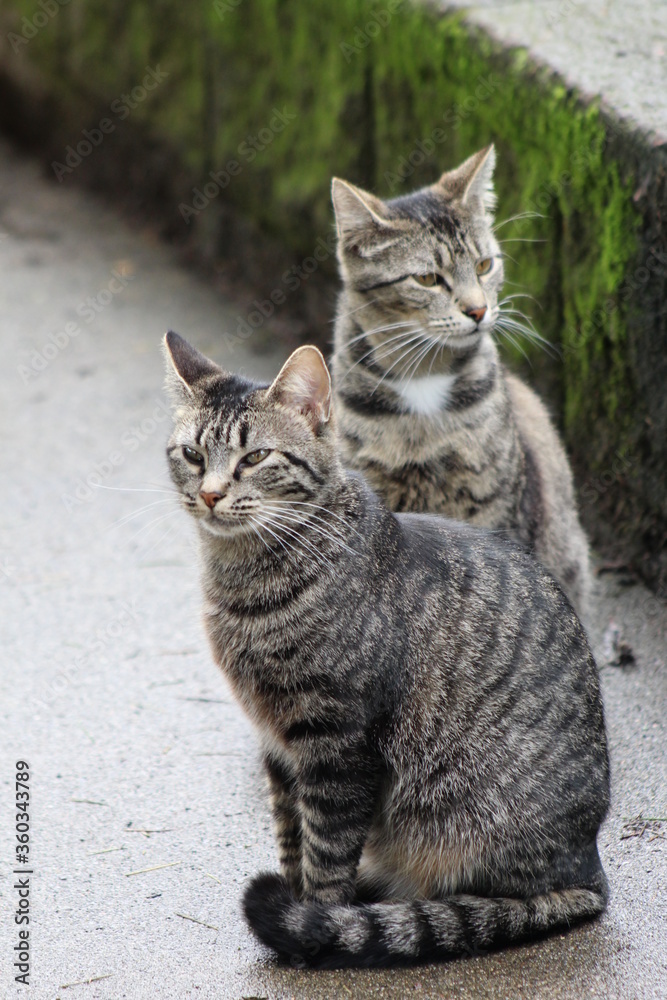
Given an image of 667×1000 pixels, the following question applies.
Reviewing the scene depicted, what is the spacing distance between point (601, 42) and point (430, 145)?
3.18ft

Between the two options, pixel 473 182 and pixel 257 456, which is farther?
pixel 473 182

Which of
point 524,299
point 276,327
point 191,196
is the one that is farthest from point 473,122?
point 191,196

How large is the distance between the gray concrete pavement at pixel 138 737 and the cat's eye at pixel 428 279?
45.9 inches

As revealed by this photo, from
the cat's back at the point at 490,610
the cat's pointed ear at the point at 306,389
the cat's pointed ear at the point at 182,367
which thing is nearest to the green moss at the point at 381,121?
the cat's back at the point at 490,610

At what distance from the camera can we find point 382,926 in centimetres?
272

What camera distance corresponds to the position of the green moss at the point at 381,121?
4496mm

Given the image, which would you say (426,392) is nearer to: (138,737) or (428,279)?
(428,279)

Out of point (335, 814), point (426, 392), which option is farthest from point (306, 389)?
point (335, 814)

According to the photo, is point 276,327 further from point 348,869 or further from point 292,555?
point 348,869

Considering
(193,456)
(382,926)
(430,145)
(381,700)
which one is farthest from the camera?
(430,145)

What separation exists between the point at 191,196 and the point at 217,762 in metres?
4.71

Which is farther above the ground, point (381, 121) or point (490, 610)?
point (490, 610)

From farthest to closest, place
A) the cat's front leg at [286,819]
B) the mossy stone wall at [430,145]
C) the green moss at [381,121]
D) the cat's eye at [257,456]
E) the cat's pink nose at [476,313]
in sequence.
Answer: the green moss at [381,121], the mossy stone wall at [430,145], the cat's pink nose at [476,313], the cat's front leg at [286,819], the cat's eye at [257,456]

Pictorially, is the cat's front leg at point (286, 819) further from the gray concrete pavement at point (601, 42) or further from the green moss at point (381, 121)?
the gray concrete pavement at point (601, 42)
